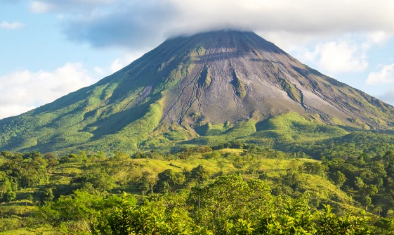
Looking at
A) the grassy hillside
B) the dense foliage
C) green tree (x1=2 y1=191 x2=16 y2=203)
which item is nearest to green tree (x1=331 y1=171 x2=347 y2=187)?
the dense foliage

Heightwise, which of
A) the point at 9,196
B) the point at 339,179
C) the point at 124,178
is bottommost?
the point at 339,179

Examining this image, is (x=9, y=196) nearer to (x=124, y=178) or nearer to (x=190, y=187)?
(x=124, y=178)

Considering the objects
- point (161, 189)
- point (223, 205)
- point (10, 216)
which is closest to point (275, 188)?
point (161, 189)

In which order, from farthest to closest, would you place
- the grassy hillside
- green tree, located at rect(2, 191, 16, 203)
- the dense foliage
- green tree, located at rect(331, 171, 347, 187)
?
1. green tree, located at rect(331, 171, 347, 187)
2. green tree, located at rect(2, 191, 16, 203)
3. the grassy hillside
4. the dense foliage

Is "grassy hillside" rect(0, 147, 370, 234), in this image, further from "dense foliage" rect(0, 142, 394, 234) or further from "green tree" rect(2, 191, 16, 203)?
"green tree" rect(2, 191, 16, 203)

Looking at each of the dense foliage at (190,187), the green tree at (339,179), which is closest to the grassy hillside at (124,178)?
the dense foliage at (190,187)

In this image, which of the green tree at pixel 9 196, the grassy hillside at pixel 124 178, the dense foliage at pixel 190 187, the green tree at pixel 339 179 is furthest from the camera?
the green tree at pixel 339 179

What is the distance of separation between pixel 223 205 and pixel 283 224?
13443 mm

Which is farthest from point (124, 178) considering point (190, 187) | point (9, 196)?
point (9, 196)

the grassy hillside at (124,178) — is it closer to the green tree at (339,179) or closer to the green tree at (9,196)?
the green tree at (9,196)

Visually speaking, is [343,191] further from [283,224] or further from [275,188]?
[283,224]

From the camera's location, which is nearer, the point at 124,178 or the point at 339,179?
the point at 124,178

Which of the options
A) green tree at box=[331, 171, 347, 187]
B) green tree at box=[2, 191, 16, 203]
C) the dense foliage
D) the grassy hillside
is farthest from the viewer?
green tree at box=[331, 171, 347, 187]

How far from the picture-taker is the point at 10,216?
204 ft
